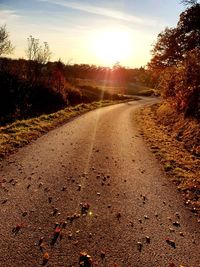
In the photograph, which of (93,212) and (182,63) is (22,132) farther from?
(182,63)

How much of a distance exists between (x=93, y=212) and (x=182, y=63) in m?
21.2

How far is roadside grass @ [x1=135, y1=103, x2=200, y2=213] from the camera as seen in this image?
1134cm

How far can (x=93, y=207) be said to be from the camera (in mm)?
9086

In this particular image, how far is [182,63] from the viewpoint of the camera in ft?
88.7

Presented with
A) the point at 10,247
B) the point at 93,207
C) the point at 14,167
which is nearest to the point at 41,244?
the point at 10,247

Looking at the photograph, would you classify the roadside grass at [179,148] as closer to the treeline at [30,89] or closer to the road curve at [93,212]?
the road curve at [93,212]

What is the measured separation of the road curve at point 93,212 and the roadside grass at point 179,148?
20.3 inches

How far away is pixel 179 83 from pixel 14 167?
17971 millimetres

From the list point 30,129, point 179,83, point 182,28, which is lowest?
point 30,129

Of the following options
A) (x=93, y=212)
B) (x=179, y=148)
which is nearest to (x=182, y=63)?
(x=179, y=148)

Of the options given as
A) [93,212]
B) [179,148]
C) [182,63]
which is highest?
[182,63]

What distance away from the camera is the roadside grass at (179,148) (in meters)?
11.3

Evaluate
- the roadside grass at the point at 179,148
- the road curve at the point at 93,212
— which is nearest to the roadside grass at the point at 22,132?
the road curve at the point at 93,212

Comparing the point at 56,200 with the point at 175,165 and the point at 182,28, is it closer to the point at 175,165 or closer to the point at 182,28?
the point at 175,165
